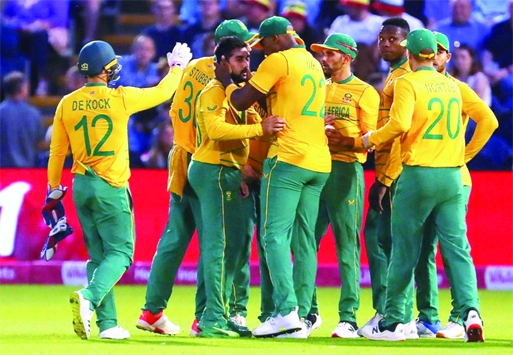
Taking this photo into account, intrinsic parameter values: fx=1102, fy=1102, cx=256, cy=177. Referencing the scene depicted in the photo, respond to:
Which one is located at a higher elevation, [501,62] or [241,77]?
[501,62]

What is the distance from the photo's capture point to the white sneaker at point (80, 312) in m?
8.22

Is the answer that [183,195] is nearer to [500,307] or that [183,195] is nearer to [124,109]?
[124,109]

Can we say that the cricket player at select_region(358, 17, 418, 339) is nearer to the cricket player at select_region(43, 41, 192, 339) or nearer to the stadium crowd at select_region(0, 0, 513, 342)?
the stadium crowd at select_region(0, 0, 513, 342)

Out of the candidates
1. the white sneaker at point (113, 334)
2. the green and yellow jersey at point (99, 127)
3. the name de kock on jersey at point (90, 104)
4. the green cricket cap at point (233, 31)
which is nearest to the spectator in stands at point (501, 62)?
the green cricket cap at point (233, 31)

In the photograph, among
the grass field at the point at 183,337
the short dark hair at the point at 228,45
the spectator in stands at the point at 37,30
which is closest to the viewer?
the grass field at the point at 183,337

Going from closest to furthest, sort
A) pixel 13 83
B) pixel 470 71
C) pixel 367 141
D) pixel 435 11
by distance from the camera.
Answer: pixel 367 141 < pixel 470 71 < pixel 435 11 < pixel 13 83

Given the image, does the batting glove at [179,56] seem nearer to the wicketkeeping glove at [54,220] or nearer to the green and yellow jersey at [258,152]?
the green and yellow jersey at [258,152]

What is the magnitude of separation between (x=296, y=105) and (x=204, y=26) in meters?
8.00

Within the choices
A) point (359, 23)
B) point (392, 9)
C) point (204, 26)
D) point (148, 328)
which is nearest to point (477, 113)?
point (148, 328)

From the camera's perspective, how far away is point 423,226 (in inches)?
336

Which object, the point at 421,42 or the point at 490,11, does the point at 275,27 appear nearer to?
the point at 421,42

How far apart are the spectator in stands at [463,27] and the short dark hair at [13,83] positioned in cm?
622

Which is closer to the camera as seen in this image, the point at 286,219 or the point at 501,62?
the point at 286,219

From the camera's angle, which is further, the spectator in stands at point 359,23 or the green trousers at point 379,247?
the spectator in stands at point 359,23
